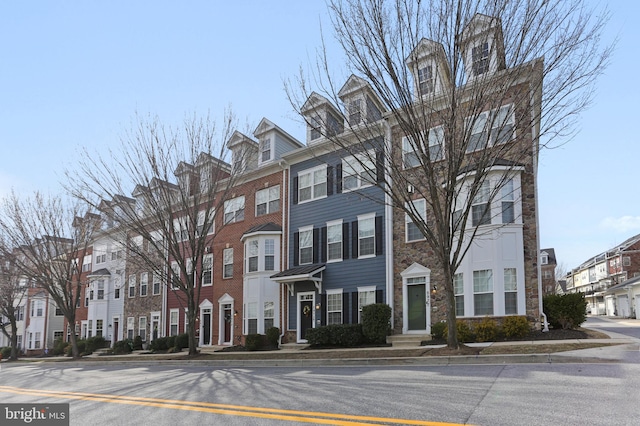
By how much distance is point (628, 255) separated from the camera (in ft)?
196

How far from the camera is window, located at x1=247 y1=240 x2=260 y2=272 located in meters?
25.6

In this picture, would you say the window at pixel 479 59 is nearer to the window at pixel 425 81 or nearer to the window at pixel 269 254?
the window at pixel 425 81

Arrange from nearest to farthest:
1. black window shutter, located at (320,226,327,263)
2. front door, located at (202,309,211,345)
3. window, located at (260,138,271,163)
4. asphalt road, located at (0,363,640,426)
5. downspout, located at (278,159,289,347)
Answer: asphalt road, located at (0,363,640,426) < black window shutter, located at (320,226,327,263) < downspout, located at (278,159,289,347) < window, located at (260,138,271,163) < front door, located at (202,309,211,345)

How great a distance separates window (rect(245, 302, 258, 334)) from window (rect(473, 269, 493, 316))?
11515mm

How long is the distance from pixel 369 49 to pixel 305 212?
12.7m

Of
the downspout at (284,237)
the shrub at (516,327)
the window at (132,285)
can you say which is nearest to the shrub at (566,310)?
the shrub at (516,327)

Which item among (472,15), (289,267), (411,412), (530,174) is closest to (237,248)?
(289,267)

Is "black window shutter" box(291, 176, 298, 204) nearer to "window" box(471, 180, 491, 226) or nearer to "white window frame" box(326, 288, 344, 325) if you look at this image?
"white window frame" box(326, 288, 344, 325)

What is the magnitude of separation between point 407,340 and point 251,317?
9.57 metres

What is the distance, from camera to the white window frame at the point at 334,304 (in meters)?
22.0

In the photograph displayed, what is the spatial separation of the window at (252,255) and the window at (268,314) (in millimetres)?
2058

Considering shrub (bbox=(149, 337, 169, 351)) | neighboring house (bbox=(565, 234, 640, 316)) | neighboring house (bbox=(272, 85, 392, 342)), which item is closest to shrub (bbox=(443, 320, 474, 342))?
neighboring house (bbox=(272, 85, 392, 342))

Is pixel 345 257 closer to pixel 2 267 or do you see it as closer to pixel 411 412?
pixel 411 412

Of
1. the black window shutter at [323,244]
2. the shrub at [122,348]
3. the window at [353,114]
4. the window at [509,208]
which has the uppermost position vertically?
the window at [353,114]
